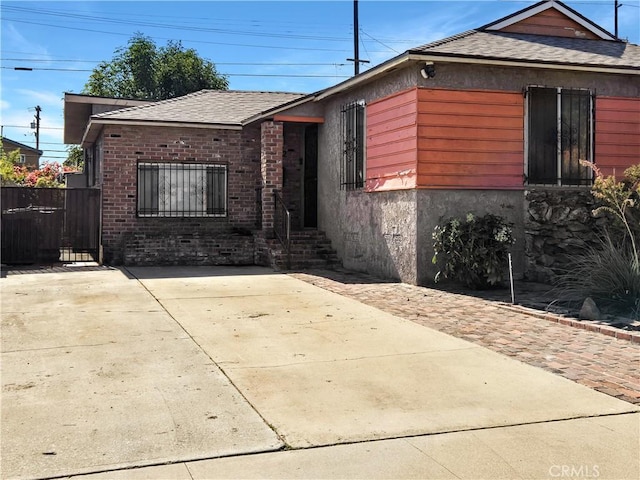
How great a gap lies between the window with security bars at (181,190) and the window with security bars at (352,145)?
3.59 metres

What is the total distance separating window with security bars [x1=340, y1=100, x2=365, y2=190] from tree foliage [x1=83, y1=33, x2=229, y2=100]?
91.5ft

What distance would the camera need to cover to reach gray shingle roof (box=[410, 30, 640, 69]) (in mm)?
10086

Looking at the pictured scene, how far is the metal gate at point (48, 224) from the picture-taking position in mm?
13906

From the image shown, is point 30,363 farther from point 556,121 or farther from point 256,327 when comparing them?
point 556,121

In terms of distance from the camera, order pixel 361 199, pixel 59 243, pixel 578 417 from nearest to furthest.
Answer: pixel 578 417, pixel 361 199, pixel 59 243

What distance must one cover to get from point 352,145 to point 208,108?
5.24 metres

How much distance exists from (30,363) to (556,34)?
39.1ft

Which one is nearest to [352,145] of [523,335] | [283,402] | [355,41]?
[523,335]

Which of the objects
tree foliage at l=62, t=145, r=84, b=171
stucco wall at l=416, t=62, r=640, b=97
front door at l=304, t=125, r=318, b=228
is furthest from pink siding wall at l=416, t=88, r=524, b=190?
tree foliage at l=62, t=145, r=84, b=171

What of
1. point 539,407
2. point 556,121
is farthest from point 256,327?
point 556,121

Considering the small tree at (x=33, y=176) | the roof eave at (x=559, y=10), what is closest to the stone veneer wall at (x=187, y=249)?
the roof eave at (x=559, y=10)

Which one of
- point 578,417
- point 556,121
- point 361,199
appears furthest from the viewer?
point 361,199

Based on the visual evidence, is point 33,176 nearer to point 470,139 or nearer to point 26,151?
point 470,139

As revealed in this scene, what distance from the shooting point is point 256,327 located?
7031 mm
